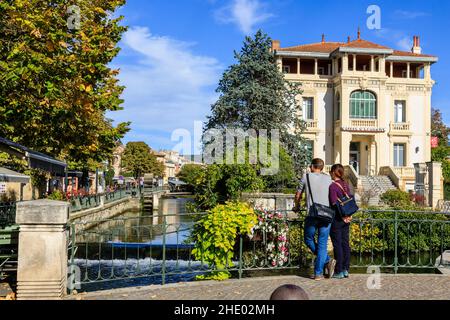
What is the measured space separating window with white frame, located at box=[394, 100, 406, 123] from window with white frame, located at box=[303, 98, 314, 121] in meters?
7.31

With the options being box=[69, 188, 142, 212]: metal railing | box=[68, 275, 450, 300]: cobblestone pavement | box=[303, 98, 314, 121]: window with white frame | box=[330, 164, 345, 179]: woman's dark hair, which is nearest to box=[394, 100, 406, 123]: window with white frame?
box=[303, 98, 314, 121]: window with white frame

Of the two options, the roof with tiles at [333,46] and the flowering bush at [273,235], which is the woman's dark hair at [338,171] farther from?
the roof with tiles at [333,46]

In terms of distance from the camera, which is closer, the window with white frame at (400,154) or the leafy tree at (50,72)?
the leafy tree at (50,72)

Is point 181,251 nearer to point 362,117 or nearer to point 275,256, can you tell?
point 275,256

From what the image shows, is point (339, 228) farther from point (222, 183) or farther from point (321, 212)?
point (222, 183)

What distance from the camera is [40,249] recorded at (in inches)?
238

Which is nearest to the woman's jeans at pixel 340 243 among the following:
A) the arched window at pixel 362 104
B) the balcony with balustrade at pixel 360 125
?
the balcony with balustrade at pixel 360 125

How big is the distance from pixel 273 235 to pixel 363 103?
3117 cm

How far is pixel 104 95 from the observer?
12.0 metres

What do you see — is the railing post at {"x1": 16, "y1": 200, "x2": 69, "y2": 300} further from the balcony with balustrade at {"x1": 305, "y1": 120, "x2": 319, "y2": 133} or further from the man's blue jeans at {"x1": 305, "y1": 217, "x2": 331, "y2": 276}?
the balcony with balustrade at {"x1": 305, "y1": 120, "x2": 319, "y2": 133}

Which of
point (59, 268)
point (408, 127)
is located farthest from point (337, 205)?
point (408, 127)

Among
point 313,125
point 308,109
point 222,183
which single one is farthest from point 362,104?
point 222,183

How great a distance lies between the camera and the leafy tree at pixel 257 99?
99.0 feet

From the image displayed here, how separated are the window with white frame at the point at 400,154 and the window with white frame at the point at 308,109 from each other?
25.0 ft
